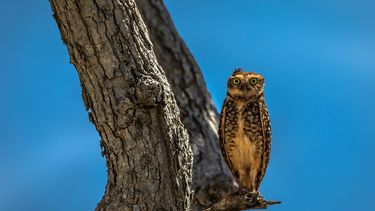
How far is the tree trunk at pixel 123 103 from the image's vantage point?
4.81 m

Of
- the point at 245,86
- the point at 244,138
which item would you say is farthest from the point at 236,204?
the point at 245,86

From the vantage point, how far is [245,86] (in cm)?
596

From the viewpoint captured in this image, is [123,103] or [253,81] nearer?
[123,103]

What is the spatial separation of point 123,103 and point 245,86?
1.61m

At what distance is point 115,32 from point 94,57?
264mm

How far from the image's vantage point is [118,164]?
4883 millimetres

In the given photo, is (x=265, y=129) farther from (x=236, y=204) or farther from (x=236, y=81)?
(x=236, y=204)

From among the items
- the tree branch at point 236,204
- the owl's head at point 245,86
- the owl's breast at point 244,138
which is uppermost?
the owl's head at point 245,86

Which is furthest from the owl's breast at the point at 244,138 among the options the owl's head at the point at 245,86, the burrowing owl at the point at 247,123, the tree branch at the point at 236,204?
the tree branch at the point at 236,204

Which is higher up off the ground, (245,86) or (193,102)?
(193,102)

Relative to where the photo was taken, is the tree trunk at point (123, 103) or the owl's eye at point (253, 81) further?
the owl's eye at point (253, 81)

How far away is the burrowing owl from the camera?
604 centimetres

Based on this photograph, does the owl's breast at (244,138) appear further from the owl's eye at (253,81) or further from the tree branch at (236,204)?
the tree branch at (236,204)

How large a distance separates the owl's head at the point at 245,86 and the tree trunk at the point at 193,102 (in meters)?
1.59
